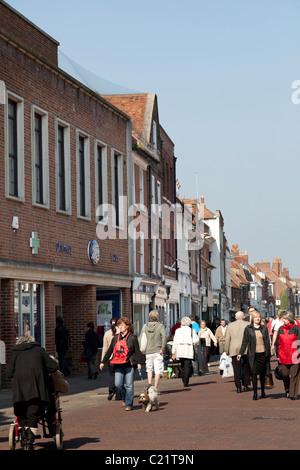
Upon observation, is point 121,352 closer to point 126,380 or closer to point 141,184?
point 126,380

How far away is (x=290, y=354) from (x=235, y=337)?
2.60m

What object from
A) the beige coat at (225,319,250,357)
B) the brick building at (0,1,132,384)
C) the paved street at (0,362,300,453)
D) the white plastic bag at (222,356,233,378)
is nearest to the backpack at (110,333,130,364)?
the paved street at (0,362,300,453)

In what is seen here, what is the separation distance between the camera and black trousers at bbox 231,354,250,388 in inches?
812

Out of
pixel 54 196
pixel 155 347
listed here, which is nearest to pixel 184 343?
pixel 155 347

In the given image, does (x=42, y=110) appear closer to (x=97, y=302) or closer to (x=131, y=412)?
(x=97, y=302)

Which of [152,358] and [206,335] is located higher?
[206,335]

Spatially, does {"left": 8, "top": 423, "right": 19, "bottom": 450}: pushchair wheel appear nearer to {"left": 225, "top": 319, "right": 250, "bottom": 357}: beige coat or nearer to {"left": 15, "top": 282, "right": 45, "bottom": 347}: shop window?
{"left": 225, "top": 319, "right": 250, "bottom": 357}: beige coat

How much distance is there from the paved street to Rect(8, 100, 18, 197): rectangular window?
5333 millimetres

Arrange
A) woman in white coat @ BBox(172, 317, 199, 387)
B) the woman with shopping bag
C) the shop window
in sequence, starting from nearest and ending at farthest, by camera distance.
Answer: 1. the woman with shopping bag
2. woman in white coat @ BBox(172, 317, 199, 387)
3. the shop window

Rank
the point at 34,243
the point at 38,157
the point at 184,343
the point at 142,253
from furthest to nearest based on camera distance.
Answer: the point at 142,253 → the point at 38,157 → the point at 34,243 → the point at 184,343

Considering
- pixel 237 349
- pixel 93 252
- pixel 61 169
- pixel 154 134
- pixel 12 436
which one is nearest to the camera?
pixel 12 436

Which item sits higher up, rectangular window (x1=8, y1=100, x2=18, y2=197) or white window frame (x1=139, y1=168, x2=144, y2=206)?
white window frame (x1=139, y1=168, x2=144, y2=206)

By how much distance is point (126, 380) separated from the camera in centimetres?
1688
